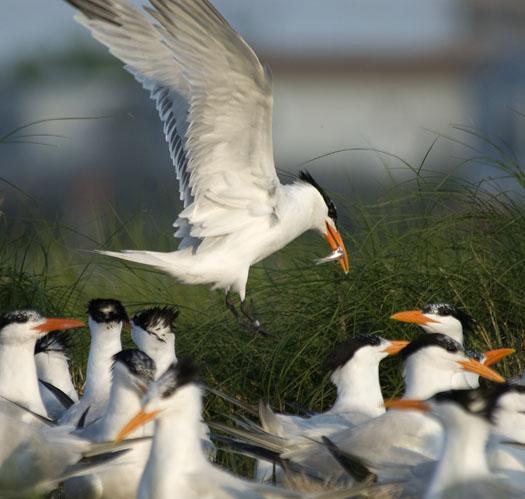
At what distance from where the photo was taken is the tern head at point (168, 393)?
4516 mm

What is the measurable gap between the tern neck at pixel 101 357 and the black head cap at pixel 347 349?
0.92 m

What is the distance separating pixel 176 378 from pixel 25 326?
208 centimetres

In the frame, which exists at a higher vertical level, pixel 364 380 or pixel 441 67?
pixel 364 380

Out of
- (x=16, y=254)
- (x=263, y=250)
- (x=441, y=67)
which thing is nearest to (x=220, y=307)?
(x=263, y=250)

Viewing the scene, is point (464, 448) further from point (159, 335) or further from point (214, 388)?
point (214, 388)

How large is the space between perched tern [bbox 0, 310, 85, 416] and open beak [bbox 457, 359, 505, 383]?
1.66 m

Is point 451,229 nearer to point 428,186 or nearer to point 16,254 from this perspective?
point 428,186

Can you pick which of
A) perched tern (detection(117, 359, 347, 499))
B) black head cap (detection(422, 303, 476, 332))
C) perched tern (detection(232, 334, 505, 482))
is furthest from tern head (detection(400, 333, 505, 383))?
perched tern (detection(117, 359, 347, 499))

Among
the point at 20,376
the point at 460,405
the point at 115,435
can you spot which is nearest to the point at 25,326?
the point at 20,376

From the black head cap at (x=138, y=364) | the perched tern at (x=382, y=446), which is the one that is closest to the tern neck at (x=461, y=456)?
the perched tern at (x=382, y=446)

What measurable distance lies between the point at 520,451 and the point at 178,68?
124 inches

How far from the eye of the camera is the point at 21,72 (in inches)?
1204

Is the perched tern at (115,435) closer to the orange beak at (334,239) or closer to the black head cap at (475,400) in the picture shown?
the black head cap at (475,400)

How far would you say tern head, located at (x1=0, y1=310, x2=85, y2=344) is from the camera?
648 cm
